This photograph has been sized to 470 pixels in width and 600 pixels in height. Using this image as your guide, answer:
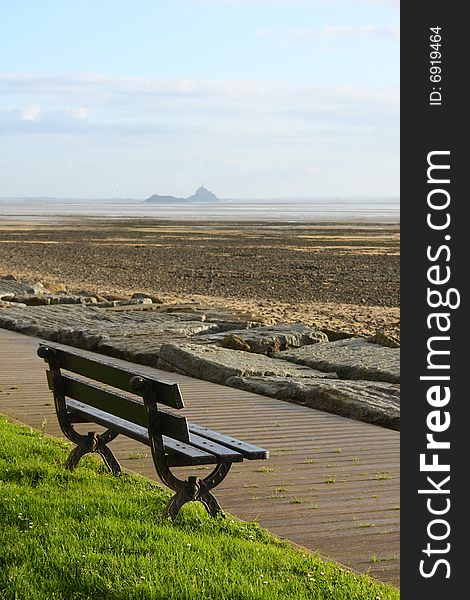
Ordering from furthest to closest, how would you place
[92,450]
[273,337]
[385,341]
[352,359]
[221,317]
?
1. [221,317]
2. [273,337]
3. [385,341]
4. [352,359]
5. [92,450]

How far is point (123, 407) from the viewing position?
6.11 meters

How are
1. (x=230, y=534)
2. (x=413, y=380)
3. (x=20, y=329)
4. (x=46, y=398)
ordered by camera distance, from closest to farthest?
(x=413, y=380) < (x=230, y=534) < (x=46, y=398) < (x=20, y=329)

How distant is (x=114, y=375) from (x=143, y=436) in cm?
39

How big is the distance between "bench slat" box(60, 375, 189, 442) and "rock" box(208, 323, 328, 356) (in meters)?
6.58

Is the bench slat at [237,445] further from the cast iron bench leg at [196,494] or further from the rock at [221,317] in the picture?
the rock at [221,317]

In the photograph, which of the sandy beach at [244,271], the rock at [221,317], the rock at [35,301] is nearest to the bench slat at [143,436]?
the rock at [221,317]

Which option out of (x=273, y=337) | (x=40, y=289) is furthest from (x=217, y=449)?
(x=40, y=289)

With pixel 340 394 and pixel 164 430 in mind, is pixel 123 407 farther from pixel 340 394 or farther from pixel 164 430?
pixel 340 394

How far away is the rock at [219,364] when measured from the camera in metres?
11.5

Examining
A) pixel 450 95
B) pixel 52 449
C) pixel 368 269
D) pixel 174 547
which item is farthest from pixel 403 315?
pixel 368 269

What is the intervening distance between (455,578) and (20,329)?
39.4 ft

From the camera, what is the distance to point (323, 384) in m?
10.4

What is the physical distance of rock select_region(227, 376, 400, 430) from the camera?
937 centimetres

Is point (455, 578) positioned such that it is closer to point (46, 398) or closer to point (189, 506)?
point (189, 506)
